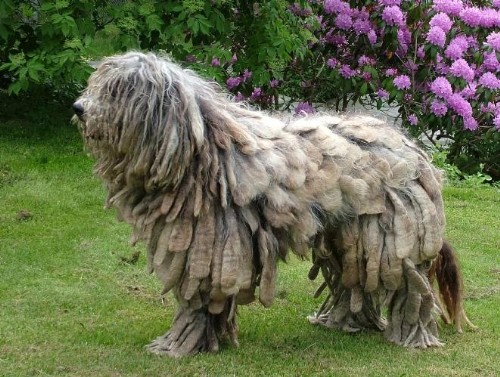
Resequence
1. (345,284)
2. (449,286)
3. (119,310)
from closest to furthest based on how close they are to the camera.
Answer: (345,284), (449,286), (119,310)

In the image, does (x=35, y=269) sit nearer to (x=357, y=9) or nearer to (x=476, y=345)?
(x=476, y=345)

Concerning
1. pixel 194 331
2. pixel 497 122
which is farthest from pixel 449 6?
pixel 194 331

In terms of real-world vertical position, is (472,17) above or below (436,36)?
above

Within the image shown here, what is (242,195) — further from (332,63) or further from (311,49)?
(311,49)

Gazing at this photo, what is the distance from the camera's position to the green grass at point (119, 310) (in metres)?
5.29

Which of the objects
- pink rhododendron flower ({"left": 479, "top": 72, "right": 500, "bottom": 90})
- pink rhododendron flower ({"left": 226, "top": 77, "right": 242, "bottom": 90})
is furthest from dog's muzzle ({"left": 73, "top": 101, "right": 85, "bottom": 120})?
pink rhododendron flower ({"left": 479, "top": 72, "right": 500, "bottom": 90})

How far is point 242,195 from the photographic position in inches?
196

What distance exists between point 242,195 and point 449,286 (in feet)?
5.61

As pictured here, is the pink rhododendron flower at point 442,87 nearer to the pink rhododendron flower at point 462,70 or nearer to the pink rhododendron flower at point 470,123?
the pink rhododendron flower at point 462,70

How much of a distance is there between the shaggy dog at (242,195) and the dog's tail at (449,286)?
0.73 ft

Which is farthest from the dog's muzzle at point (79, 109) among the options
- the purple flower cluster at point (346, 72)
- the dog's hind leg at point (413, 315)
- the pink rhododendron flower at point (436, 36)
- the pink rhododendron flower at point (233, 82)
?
the pink rhododendron flower at point (436, 36)

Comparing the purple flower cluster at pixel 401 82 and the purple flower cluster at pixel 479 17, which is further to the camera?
the purple flower cluster at pixel 401 82

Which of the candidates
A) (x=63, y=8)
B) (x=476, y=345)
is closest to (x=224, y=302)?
(x=476, y=345)

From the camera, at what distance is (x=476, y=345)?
580cm
